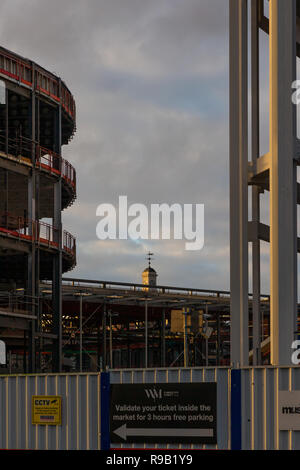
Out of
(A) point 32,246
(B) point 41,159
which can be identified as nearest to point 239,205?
(A) point 32,246

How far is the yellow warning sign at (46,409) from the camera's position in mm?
20219

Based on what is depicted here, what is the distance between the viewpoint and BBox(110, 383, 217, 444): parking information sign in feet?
59.7

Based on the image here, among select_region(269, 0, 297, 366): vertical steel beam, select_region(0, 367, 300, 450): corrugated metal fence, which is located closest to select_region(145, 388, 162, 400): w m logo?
select_region(0, 367, 300, 450): corrugated metal fence

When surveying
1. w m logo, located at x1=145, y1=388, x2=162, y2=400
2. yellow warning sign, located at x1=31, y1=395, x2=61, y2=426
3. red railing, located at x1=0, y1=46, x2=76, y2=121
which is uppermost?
red railing, located at x1=0, y1=46, x2=76, y2=121

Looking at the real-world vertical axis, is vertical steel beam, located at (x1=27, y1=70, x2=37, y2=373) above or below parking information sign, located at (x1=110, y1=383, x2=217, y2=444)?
above

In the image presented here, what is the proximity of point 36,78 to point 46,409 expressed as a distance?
37.9 metres

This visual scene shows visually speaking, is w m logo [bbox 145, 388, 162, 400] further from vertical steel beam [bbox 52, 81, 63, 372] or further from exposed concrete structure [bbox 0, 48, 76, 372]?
vertical steel beam [bbox 52, 81, 63, 372]

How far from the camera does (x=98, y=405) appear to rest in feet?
64.4

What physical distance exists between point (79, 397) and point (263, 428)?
4812 millimetres

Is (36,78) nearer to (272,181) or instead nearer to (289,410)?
(272,181)

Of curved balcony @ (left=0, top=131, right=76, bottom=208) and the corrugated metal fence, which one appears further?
curved balcony @ (left=0, top=131, right=76, bottom=208)

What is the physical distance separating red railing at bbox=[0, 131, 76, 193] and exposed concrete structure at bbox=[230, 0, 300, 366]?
28465 millimetres

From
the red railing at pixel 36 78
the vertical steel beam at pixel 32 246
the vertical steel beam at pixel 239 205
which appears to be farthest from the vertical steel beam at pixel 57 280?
the vertical steel beam at pixel 239 205
